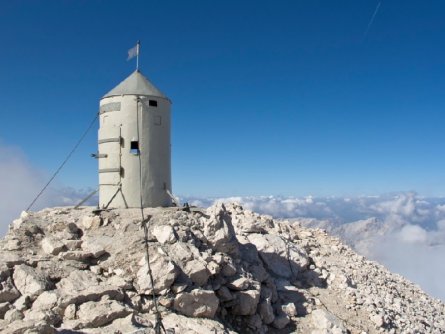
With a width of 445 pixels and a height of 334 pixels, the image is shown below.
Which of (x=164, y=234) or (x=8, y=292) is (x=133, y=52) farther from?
(x=8, y=292)

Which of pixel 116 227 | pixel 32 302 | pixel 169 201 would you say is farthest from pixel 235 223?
pixel 32 302

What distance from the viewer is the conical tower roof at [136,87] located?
48.7 feet

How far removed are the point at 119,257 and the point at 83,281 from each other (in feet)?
4.72

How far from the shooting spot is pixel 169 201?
1555 cm

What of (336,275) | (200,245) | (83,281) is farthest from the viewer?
(336,275)

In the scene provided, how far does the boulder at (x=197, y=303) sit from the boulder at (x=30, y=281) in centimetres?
346

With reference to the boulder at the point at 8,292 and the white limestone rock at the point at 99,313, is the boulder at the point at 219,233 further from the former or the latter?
the boulder at the point at 8,292

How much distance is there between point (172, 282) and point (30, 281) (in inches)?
142

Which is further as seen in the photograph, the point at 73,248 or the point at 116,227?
the point at 116,227

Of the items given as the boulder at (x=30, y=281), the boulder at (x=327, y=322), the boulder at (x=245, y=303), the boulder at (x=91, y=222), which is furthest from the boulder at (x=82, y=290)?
the boulder at (x=327, y=322)

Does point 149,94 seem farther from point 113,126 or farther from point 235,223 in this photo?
point 235,223

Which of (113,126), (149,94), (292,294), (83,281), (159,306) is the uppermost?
(149,94)

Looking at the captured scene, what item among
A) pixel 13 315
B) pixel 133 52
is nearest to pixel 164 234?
pixel 13 315

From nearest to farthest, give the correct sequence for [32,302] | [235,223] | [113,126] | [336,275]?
[32,302] → [113,126] → [336,275] → [235,223]
